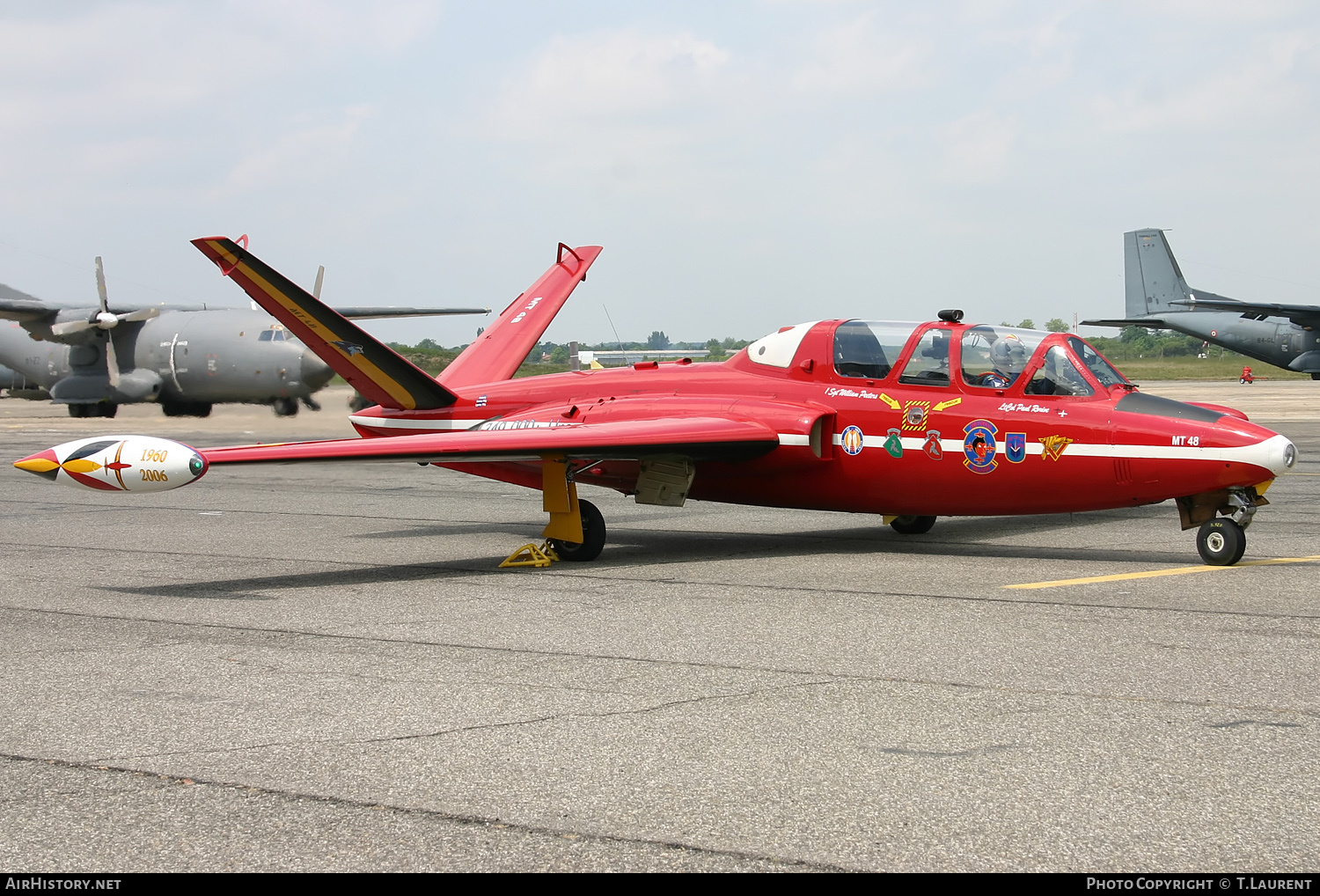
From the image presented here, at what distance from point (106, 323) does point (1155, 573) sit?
35.3 metres

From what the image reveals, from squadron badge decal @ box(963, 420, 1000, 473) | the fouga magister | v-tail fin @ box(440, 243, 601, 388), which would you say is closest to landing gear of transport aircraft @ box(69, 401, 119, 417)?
v-tail fin @ box(440, 243, 601, 388)

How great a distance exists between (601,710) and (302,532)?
357 inches

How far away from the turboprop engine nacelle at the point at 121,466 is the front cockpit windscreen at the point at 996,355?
697 cm

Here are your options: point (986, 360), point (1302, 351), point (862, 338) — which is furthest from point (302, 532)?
point (1302, 351)


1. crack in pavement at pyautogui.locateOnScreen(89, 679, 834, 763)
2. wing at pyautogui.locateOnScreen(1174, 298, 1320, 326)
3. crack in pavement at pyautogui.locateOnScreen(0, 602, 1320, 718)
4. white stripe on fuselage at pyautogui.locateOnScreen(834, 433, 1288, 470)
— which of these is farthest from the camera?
wing at pyautogui.locateOnScreen(1174, 298, 1320, 326)

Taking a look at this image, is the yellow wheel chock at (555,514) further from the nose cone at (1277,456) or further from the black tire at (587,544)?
the nose cone at (1277,456)

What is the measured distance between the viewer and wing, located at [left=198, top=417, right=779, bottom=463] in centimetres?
1024

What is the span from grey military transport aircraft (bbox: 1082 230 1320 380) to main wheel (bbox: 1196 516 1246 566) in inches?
1631

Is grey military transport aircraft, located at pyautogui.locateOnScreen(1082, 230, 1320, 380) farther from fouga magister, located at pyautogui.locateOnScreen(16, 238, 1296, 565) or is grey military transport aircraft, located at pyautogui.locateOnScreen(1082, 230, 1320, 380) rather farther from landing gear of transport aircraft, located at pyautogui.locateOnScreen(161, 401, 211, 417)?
fouga magister, located at pyautogui.locateOnScreen(16, 238, 1296, 565)

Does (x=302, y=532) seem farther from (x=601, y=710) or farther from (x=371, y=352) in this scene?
(x=601, y=710)

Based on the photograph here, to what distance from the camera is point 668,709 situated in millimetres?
6188

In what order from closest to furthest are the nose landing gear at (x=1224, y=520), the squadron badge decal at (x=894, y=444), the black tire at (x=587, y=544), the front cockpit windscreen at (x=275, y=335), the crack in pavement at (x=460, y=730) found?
the crack in pavement at (x=460, y=730) → the nose landing gear at (x=1224, y=520) → the squadron badge decal at (x=894, y=444) → the black tire at (x=587, y=544) → the front cockpit windscreen at (x=275, y=335)

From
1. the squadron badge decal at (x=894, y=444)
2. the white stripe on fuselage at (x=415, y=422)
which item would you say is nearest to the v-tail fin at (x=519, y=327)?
the white stripe on fuselage at (x=415, y=422)

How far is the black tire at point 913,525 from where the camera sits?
13.4m
